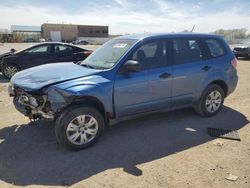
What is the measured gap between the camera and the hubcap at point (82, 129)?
402 cm

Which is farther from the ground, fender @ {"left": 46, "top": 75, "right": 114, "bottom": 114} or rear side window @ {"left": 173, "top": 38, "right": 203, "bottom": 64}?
rear side window @ {"left": 173, "top": 38, "right": 203, "bottom": 64}

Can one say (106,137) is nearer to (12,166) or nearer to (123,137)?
(123,137)

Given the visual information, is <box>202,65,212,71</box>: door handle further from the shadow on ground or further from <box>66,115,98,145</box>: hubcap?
<box>66,115,98,145</box>: hubcap

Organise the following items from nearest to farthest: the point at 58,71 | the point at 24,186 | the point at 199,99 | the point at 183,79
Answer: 1. the point at 24,186
2. the point at 58,71
3. the point at 183,79
4. the point at 199,99

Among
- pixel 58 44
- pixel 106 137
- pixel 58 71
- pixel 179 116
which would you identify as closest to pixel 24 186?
pixel 106 137

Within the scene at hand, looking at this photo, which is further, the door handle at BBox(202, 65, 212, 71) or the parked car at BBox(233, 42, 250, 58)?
the parked car at BBox(233, 42, 250, 58)

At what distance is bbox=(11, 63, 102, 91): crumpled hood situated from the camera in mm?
4023

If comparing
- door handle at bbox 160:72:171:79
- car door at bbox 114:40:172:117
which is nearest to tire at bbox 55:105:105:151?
car door at bbox 114:40:172:117

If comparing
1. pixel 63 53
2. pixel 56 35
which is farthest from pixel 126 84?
pixel 56 35

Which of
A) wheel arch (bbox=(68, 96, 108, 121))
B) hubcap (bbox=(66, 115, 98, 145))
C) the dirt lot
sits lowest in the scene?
the dirt lot

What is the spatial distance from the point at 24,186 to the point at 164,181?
177cm

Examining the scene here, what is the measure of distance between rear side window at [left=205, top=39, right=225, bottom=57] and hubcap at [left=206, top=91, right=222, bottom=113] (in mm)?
844

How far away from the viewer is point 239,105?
6594 mm

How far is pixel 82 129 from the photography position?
13.5ft
